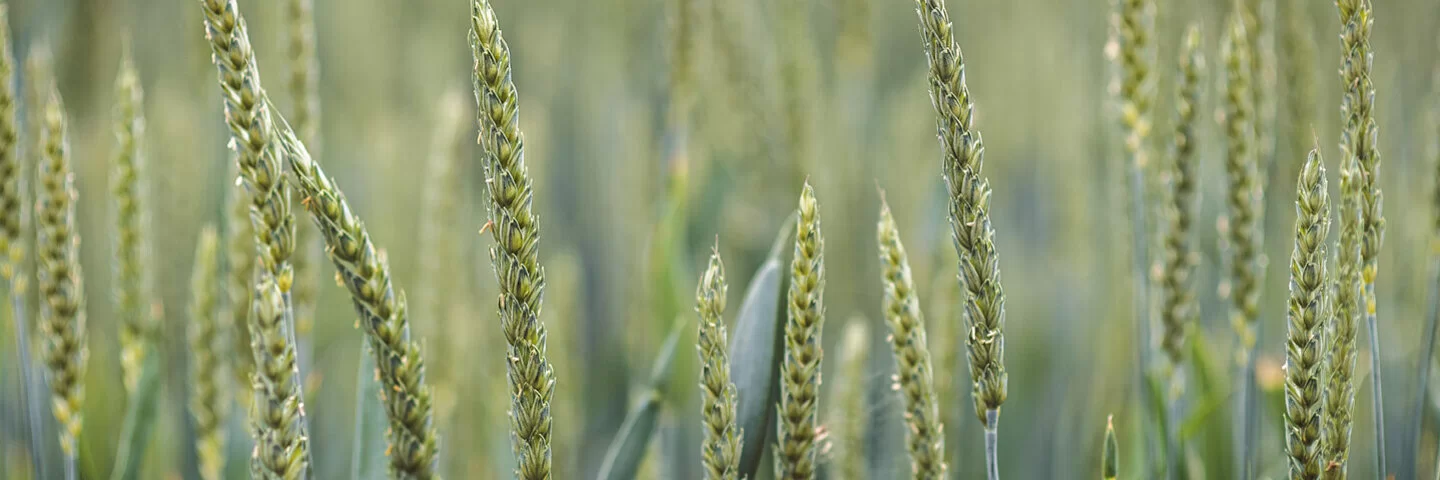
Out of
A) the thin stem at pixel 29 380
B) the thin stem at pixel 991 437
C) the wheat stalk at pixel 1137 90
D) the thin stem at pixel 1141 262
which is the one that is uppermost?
the wheat stalk at pixel 1137 90

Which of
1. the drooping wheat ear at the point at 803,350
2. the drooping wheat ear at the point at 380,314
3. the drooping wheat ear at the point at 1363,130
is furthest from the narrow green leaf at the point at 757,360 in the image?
the drooping wheat ear at the point at 1363,130

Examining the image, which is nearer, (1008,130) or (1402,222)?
(1402,222)

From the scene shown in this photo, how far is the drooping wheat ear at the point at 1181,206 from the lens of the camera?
56cm

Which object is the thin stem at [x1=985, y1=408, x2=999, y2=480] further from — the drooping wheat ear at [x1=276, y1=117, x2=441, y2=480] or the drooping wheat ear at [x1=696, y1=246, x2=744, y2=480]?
the drooping wheat ear at [x1=276, y1=117, x2=441, y2=480]

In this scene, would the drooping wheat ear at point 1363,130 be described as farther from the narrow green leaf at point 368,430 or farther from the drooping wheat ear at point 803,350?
the narrow green leaf at point 368,430

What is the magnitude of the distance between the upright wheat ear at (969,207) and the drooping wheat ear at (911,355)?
32mm

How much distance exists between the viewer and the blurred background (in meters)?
0.79

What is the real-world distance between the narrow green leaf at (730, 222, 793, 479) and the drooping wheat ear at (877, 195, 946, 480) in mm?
96

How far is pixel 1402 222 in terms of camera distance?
0.97m

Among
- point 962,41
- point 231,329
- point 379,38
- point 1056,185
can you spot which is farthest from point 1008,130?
point 231,329

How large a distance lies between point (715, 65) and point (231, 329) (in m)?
0.55

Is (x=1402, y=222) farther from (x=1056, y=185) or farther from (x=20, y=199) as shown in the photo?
(x=20, y=199)

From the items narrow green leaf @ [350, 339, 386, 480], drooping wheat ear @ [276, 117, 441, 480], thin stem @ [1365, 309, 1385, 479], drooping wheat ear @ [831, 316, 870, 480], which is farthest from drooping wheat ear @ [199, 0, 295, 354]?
thin stem @ [1365, 309, 1385, 479]

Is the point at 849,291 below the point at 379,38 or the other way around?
below
